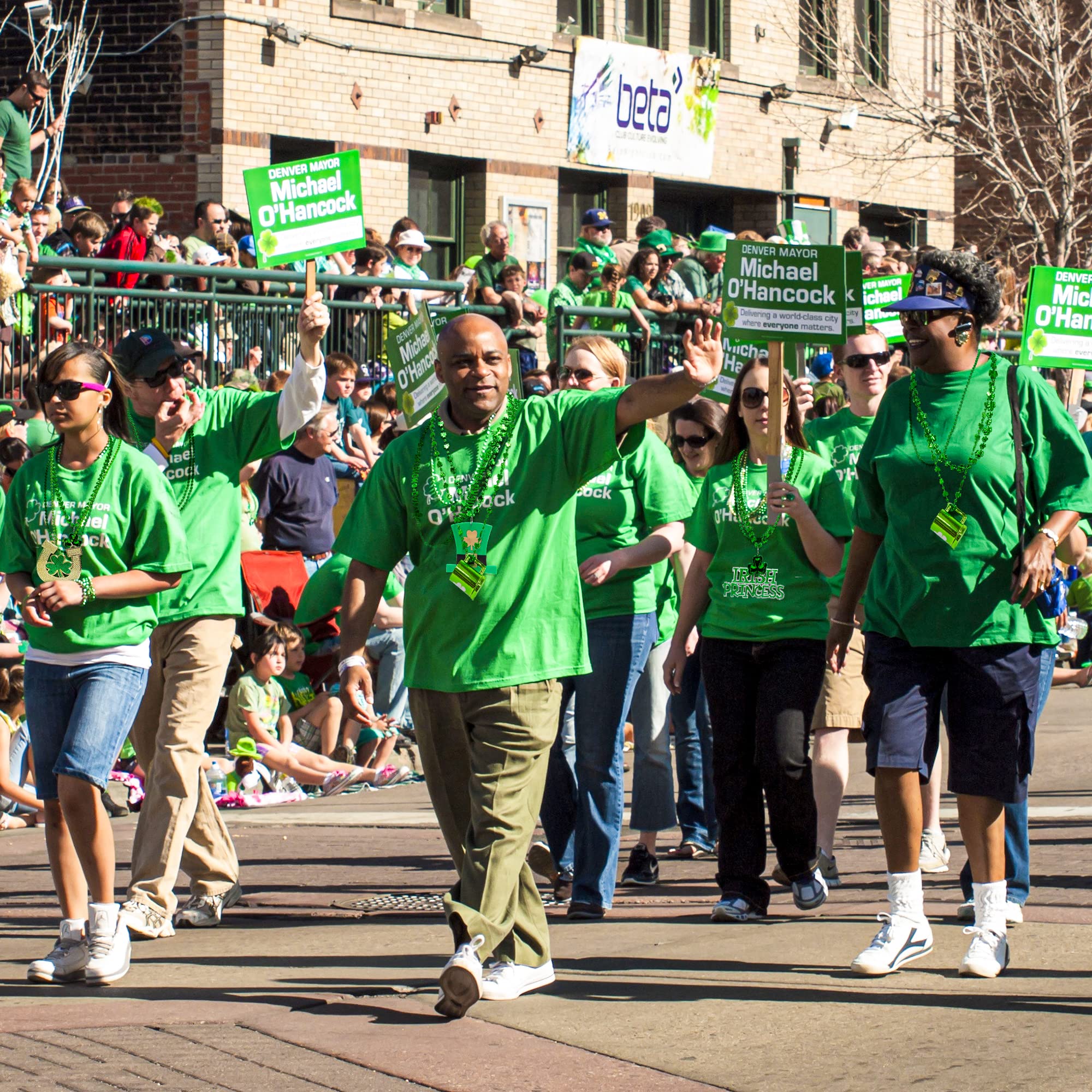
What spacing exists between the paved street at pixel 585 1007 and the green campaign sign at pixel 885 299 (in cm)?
511

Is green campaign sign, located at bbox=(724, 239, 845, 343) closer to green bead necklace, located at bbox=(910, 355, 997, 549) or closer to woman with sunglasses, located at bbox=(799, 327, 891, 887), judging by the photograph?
woman with sunglasses, located at bbox=(799, 327, 891, 887)

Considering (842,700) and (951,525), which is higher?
(951,525)

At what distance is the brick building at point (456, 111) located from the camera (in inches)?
792

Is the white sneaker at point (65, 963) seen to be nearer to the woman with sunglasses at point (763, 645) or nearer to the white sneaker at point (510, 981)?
the white sneaker at point (510, 981)

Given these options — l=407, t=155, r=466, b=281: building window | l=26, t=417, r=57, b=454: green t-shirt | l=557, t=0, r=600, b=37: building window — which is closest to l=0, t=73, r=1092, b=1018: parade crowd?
l=26, t=417, r=57, b=454: green t-shirt

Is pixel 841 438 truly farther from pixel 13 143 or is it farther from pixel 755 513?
pixel 13 143

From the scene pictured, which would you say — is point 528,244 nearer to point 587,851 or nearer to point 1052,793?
point 1052,793

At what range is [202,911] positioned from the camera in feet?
24.1

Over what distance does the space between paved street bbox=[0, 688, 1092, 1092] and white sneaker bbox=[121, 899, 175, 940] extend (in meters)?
0.08

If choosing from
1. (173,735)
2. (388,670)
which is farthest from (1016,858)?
(388,670)

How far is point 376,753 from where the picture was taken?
40.0ft

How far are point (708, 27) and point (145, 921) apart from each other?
790 inches

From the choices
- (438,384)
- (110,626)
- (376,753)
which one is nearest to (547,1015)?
(110,626)

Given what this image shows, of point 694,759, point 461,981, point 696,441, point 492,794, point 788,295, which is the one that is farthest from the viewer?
point 694,759
